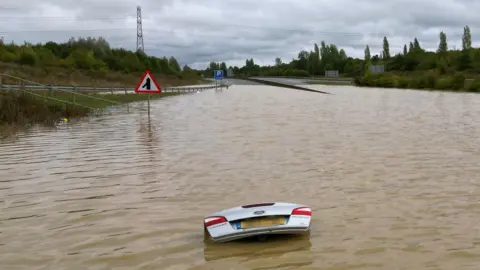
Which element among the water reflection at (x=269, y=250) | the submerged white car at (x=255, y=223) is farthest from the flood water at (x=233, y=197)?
the submerged white car at (x=255, y=223)

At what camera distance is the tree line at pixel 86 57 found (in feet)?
264

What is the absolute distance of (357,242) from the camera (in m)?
7.17

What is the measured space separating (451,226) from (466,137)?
37.5ft

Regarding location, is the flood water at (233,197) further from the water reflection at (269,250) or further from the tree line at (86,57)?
the tree line at (86,57)

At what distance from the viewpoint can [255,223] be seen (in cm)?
704

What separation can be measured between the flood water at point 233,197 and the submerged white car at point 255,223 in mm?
169

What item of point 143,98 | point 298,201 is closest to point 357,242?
point 298,201

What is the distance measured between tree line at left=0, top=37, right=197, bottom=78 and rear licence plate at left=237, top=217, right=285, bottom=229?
74687 millimetres

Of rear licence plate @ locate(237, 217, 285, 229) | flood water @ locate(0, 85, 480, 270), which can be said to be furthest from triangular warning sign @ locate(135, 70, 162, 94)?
rear licence plate @ locate(237, 217, 285, 229)

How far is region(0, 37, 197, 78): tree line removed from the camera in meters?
80.5

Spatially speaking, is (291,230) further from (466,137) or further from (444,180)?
(466,137)

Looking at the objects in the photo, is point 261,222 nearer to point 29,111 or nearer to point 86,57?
point 29,111

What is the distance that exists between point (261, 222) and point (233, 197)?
8.88 ft

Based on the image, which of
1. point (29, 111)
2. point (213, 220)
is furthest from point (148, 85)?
point (213, 220)
